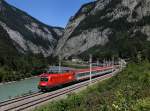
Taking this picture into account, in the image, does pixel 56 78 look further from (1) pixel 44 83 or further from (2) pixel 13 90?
(2) pixel 13 90

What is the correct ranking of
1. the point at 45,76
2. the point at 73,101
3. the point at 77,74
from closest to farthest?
the point at 73,101 < the point at 45,76 < the point at 77,74

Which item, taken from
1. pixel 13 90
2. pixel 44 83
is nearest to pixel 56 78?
pixel 44 83

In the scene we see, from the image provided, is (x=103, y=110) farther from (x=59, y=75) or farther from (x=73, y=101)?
(x=59, y=75)

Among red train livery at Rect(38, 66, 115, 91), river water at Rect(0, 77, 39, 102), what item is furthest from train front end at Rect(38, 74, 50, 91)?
river water at Rect(0, 77, 39, 102)

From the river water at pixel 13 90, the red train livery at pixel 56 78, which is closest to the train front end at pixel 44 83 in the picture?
the red train livery at pixel 56 78

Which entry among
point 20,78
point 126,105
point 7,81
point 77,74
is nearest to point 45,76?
point 77,74

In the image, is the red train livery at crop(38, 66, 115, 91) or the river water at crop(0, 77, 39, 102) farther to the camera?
the river water at crop(0, 77, 39, 102)

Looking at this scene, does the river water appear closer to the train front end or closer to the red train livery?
the train front end

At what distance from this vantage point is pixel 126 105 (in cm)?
1573

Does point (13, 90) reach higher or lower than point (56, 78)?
lower

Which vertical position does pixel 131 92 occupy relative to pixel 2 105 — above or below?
above

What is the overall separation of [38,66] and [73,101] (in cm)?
13918

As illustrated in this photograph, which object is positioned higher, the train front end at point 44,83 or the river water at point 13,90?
the train front end at point 44,83

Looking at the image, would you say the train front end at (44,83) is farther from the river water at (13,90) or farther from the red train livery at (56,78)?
the river water at (13,90)
